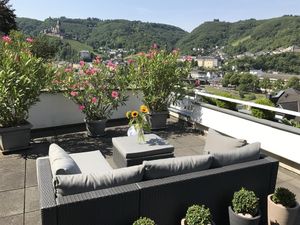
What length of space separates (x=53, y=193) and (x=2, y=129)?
2838mm

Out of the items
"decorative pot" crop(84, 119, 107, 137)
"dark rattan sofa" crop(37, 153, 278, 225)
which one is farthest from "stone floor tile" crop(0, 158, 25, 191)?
"decorative pot" crop(84, 119, 107, 137)

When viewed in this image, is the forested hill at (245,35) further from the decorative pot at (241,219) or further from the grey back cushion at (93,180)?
the grey back cushion at (93,180)

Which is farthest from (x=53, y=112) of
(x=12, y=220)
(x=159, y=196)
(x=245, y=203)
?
(x=245, y=203)

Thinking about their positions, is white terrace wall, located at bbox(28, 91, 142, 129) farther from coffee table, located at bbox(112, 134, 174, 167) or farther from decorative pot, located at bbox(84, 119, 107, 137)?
coffee table, located at bbox(112, 134, 174, 167)

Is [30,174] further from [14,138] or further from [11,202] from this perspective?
[14,138]

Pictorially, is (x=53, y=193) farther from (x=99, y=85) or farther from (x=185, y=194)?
(x=99, y=85)

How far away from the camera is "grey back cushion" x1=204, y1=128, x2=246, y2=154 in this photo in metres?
3.24

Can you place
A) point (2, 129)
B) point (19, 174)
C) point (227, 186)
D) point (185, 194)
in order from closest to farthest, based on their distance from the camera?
1. point (185, 194)
2. point (227, 186)
3. point (19, 174)
4. point (2, 129)

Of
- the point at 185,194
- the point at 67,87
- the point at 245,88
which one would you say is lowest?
the point at 245,88

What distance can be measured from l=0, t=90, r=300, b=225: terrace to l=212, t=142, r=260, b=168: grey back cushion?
1031mm

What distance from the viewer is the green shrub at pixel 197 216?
2.28 metres

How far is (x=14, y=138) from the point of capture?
4.52 metres

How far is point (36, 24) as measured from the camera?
Answer: 114 meters

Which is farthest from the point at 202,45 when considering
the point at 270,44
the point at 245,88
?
the point at 245,88
